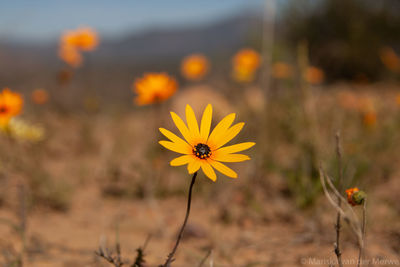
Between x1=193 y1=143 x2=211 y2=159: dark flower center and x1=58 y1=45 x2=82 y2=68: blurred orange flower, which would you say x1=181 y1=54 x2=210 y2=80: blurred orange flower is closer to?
x1=58 y1=45 x2=82 y2=68: blurred orange flower

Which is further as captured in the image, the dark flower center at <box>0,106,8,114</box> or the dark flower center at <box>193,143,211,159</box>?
the dark flower center at <box>0,106,8,114</box>

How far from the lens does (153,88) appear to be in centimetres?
273

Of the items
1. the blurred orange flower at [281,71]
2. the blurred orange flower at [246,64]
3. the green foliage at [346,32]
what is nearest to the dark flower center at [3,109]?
the blurred orange flower at [246,64]

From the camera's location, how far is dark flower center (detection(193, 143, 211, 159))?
112 cm

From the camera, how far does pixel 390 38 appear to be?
786cm

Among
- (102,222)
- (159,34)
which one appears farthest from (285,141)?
(159,34)

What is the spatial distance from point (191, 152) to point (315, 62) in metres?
8.52

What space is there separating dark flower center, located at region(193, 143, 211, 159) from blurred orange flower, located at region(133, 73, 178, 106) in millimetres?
1523

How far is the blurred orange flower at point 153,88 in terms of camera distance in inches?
105

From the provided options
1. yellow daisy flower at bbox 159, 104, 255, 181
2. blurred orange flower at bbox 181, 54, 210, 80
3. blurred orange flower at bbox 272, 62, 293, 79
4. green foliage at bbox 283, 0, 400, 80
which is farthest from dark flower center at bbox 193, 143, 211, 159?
green foliage at bbox 283, 0, 400, 80

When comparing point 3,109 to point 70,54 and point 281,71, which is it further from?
point 281,71

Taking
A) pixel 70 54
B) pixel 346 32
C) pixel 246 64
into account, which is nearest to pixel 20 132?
pixel 70 54

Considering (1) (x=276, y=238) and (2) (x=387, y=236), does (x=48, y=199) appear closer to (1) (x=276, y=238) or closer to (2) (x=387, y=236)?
(1) (x=276, y=238)

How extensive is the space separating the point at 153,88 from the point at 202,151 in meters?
1.69
